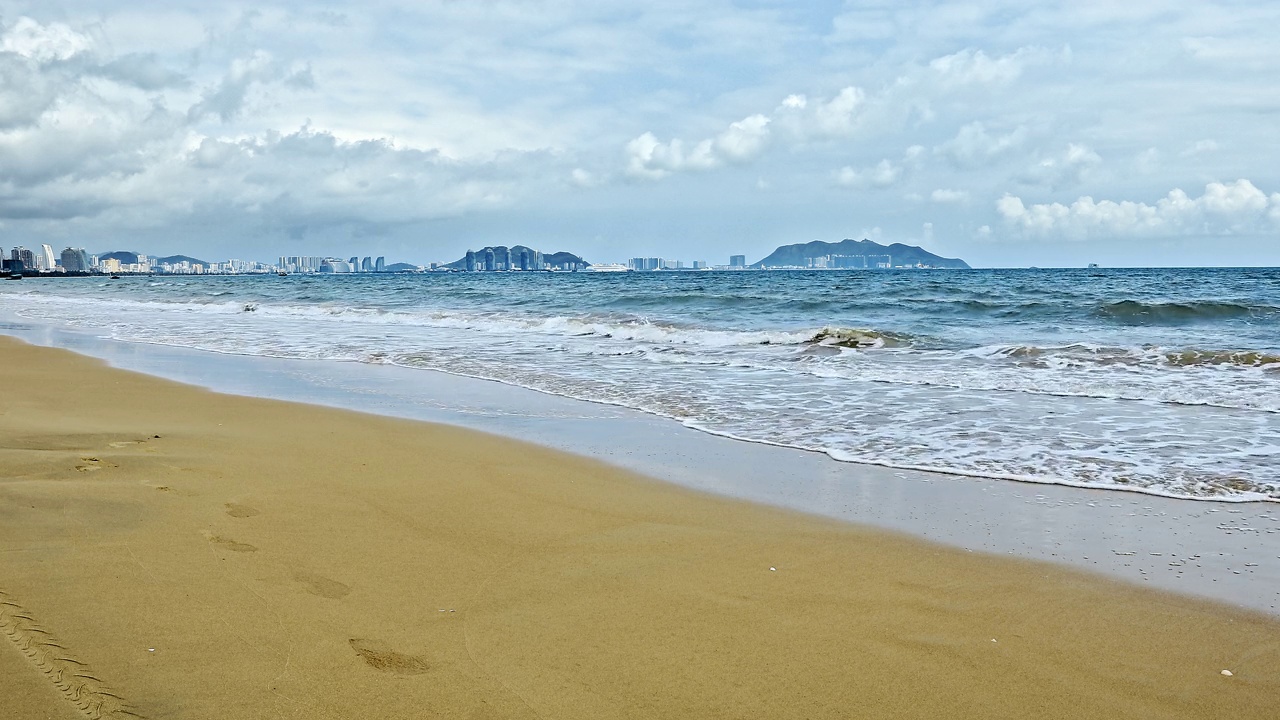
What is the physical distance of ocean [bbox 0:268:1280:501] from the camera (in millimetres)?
6383

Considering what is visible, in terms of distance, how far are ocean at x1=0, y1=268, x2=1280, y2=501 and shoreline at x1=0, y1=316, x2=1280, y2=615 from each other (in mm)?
324

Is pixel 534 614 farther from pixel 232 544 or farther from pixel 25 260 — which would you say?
pixel 25 260

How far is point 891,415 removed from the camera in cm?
799

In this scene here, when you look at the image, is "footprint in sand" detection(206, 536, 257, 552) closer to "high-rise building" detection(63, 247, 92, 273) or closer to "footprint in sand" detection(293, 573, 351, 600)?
"footprint in sand" detection(293, 573, 351, 600)

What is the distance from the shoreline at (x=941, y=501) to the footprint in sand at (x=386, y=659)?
274cm

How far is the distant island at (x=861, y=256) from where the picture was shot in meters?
125

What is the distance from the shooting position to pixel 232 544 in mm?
3764

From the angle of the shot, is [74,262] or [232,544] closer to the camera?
[232,544]

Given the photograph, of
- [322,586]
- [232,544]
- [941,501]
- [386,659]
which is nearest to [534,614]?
[386,659]

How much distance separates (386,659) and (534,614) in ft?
2.05

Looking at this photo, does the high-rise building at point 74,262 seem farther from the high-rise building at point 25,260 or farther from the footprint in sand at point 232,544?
the footprint in sand at point 232,544

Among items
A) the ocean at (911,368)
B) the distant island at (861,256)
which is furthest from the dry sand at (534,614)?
the distant island at (861,256)

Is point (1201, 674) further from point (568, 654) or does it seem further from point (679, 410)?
point (679, 410)

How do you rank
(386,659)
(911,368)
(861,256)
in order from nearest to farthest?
(386,659) → (911,368) → (861,256)
